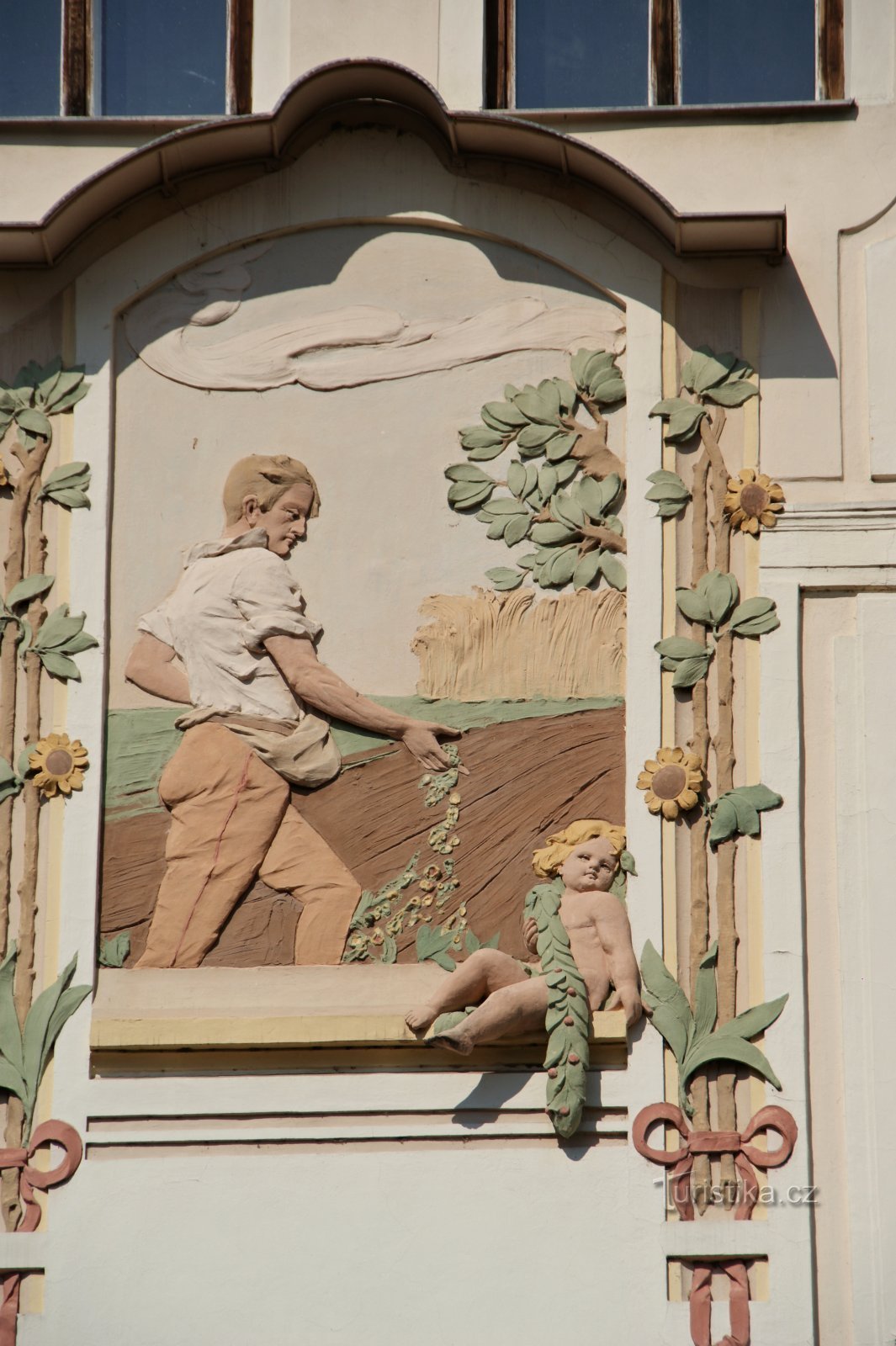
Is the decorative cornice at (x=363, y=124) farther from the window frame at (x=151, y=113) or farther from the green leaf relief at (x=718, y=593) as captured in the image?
the green leaf relief at (x=718, y=593)

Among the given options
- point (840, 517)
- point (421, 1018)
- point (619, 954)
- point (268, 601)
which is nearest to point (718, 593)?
point (840, 517)

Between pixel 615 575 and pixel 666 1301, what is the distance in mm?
2363

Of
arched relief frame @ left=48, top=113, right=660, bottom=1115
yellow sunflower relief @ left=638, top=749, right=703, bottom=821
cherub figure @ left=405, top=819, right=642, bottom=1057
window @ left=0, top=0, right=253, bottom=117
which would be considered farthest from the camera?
window @ left=0, top=0, right=253, bottom=117

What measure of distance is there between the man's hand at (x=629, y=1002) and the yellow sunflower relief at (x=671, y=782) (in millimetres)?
581

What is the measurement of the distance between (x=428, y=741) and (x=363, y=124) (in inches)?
89.1

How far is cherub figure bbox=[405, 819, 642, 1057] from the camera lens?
8117 millimetres

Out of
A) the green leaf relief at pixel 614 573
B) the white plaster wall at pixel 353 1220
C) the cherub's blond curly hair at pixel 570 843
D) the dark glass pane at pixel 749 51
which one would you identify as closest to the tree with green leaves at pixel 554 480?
the green leaf relief at pixel 614 573

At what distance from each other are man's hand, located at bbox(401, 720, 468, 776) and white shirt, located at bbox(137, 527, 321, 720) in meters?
0.39

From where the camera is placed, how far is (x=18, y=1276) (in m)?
8.18

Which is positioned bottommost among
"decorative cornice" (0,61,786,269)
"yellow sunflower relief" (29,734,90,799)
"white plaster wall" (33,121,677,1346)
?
"white plaster wall" (33,121,677,1346)

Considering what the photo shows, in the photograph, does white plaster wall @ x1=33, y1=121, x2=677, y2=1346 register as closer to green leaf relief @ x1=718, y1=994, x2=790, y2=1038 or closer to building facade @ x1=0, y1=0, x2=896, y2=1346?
building facade @ x1=0, y1=0, x2=896, y2=1346

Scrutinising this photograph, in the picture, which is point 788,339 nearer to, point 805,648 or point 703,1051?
point 805,648

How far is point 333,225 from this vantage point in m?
9.25

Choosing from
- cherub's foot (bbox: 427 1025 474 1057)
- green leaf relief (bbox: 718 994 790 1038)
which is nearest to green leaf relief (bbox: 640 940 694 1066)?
green leaf relief (bbox: 718 994 790 1038)
